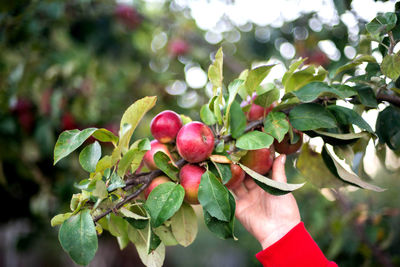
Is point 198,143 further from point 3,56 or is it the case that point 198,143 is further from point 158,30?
point 158,30

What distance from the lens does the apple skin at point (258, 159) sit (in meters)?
0.70

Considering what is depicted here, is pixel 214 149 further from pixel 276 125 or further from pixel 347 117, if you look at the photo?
pixel 347 117

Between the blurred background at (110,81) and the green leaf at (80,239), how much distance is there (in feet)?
2.88

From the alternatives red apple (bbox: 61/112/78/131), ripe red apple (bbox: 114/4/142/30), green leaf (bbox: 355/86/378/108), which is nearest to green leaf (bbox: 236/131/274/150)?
green leaf (bbox: 355/86/378/108)

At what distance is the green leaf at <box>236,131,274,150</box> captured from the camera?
59 cm

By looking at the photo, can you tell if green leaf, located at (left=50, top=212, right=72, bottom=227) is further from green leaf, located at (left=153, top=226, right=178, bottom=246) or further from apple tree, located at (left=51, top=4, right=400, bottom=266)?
green leaf, located at (left=153, top=226, right=178, bottom=246)

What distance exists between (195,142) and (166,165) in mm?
76

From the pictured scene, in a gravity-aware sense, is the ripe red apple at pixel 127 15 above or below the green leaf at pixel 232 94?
below

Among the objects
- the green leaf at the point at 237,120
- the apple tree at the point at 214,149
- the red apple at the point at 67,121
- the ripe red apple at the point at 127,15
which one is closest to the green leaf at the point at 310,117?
the apple tree at the point at 214,149

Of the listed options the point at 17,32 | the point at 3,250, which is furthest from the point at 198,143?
the point at 3,250

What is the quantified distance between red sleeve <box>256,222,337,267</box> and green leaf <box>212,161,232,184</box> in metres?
0.22

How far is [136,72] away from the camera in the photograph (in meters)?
2.79

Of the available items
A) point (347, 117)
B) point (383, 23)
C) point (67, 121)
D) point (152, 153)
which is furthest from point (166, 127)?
point (67, 121)

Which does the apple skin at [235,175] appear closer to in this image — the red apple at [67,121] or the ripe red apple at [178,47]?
the red apple at [67,121]
